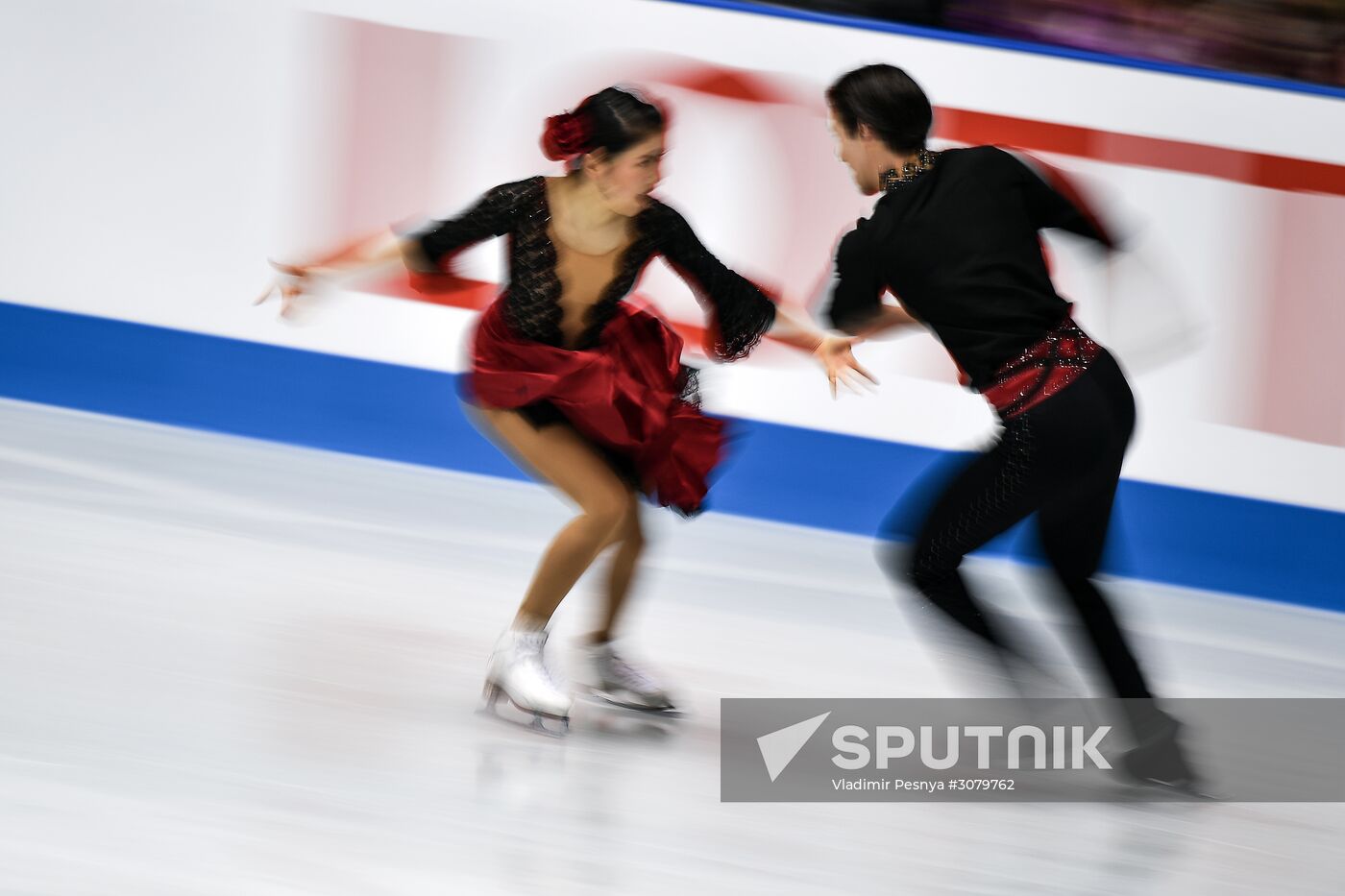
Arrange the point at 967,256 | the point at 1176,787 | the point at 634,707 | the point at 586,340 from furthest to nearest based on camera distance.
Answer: the point at 634,707 < the point at 586,340 < the point at 1176,787 < the point at 967,256

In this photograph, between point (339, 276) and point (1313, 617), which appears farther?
point (1313, 617)

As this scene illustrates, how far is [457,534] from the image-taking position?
3.91 meters

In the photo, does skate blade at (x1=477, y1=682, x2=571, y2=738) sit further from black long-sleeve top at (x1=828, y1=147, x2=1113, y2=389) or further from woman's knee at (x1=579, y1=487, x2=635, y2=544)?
black long-sleeve top at (x1=828, y1=147, x2=1113, y2=389)

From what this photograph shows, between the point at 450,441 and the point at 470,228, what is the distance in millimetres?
2347

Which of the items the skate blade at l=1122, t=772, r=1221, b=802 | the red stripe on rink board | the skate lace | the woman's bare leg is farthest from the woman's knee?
the red stripe on rink board

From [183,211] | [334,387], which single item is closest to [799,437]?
[334,387]

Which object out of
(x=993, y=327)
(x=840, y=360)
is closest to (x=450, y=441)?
(x=840, y=360)

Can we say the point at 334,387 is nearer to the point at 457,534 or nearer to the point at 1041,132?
the point at 457,534

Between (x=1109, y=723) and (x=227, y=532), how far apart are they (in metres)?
2.11

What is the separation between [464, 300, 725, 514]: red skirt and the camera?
2.46 metres

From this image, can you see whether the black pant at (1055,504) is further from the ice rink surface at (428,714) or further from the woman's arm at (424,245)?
the woman's arm at (424,245)

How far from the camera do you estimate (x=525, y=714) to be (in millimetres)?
2549

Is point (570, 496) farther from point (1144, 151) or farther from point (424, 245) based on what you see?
point (1144, 151)

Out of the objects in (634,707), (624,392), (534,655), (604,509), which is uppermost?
(624,392)
